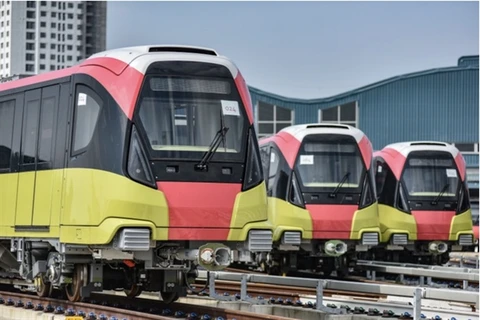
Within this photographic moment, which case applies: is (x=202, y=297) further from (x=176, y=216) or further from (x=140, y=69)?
(x=140, y=69)

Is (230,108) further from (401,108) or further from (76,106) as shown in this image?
(401,108)

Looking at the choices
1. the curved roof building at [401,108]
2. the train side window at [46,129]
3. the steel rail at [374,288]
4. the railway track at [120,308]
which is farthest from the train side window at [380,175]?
the curved roof building at [401,108]

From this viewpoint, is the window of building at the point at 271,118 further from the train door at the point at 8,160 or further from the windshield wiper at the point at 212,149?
the windshield wiper at the point at 212,149

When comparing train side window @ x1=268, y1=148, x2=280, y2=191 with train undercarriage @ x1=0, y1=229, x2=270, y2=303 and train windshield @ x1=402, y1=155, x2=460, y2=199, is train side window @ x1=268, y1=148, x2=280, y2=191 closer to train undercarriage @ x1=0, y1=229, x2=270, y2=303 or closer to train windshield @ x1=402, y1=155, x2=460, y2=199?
train windshield @ x1=402, y1=155, x2=460, y2=199

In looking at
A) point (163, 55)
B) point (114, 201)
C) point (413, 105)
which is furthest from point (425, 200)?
point (413, 105)

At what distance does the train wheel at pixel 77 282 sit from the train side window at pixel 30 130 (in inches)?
67.1

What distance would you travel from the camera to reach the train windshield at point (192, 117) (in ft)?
43.9

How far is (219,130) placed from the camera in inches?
537

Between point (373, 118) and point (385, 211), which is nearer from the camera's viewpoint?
point (385, 211)

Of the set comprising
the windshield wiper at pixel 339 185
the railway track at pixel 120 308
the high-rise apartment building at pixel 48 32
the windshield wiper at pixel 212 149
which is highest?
the high-rise apartment building at pixel 48 32

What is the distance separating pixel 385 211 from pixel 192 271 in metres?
11.0

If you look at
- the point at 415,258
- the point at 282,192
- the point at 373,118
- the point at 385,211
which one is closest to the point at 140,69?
the point at 282,192

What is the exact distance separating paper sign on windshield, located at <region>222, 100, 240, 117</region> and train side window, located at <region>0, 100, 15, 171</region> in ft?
12.2

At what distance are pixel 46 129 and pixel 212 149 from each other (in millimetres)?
2615
